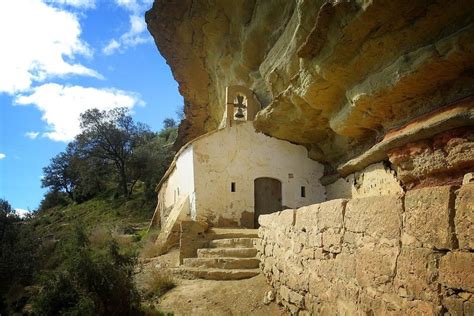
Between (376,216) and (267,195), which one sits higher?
(267,195)

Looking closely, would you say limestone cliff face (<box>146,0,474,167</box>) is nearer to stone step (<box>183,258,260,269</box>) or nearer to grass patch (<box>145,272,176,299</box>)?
stone step (<box>183,258,260,269</box>)

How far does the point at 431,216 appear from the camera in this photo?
2848mm

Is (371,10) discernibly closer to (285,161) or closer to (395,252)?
(395,252)

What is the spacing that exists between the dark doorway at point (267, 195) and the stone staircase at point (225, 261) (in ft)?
11.3

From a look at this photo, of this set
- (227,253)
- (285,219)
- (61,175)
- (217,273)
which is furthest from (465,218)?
(61,175)

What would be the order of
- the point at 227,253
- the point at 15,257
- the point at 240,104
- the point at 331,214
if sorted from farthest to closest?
the point at 240,104 < the point at 227,253 < the point at 15,257 < the point at 331,214

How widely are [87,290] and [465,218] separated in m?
5.50

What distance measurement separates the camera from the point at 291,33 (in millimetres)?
11969

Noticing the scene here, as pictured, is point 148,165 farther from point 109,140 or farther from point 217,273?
point 217,273

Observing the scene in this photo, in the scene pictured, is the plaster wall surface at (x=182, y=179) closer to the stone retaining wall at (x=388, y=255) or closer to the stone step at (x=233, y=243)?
the stone step at (x=233, y=243)

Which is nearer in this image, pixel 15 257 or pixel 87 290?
pixel 87 290

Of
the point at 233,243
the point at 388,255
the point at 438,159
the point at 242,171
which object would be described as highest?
the point at 242,171

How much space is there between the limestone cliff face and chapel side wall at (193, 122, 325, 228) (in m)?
0.64

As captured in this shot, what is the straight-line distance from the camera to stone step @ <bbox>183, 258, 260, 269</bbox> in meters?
8.84
